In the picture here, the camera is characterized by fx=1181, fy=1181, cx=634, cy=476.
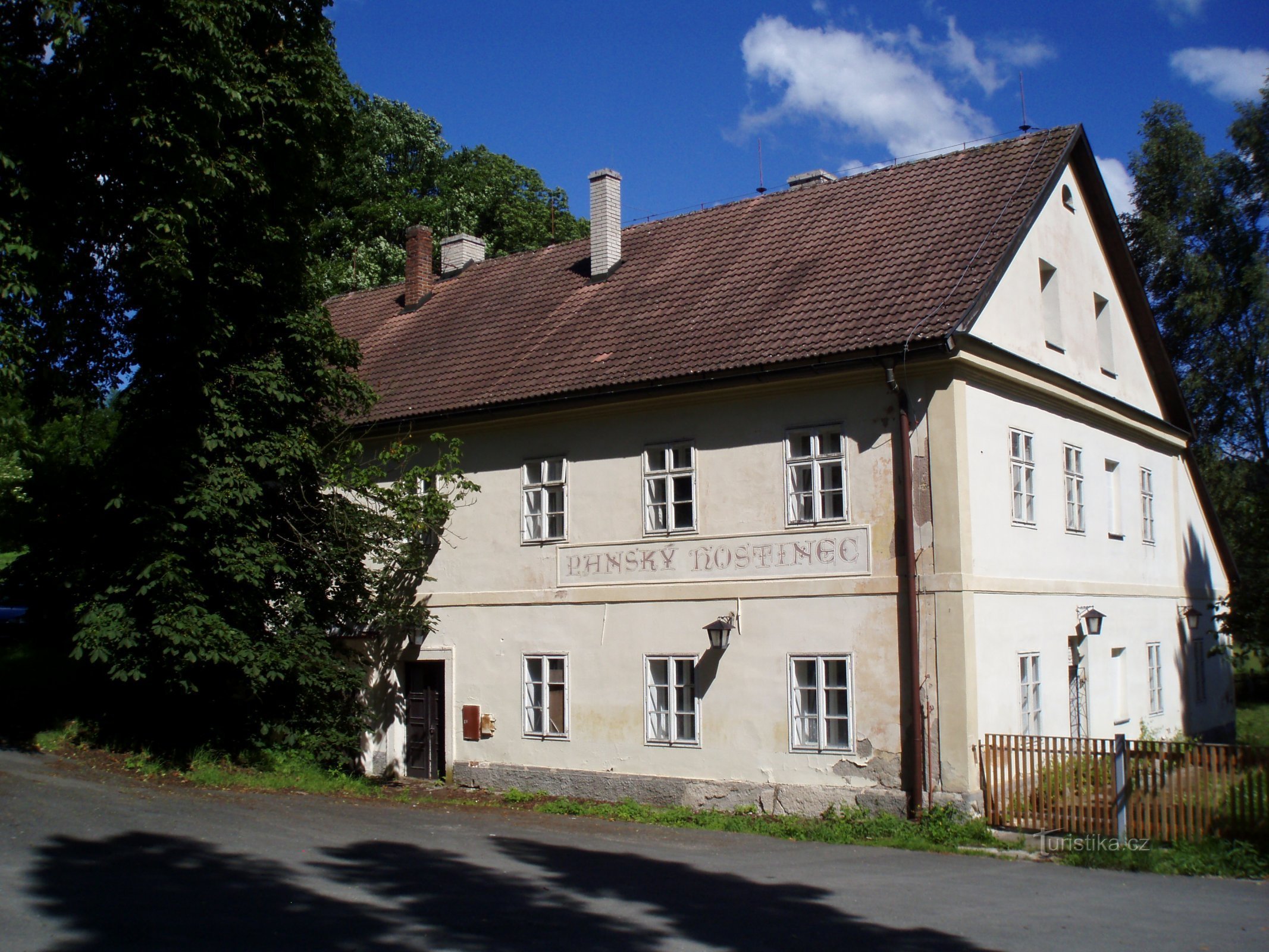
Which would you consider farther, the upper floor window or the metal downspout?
the upper floor window

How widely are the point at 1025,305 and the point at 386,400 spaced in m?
10.5

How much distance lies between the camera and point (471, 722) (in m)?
18.2

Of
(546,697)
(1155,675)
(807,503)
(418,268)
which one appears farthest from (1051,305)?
(418,268)

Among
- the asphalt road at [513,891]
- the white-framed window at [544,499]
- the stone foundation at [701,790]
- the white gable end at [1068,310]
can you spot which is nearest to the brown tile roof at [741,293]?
the white gable end at [1068,310]

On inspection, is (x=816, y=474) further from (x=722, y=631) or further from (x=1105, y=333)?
(x=1105, y=333)

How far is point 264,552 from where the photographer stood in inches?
657

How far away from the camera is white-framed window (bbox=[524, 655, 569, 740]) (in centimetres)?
1739

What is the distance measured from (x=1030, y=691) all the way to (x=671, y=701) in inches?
187

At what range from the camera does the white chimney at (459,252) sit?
26.0m

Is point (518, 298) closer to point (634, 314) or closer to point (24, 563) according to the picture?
point (634, 314)

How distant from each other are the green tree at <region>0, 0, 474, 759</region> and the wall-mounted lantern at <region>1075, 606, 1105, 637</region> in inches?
362

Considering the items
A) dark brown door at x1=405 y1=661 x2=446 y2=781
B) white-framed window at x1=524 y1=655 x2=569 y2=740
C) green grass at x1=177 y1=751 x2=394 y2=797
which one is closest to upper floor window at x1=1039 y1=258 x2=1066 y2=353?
white-framed window at x1=524 y1=655 x2=569 y2=740

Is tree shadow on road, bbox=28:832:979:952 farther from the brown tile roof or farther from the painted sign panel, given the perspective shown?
the brown tile roof

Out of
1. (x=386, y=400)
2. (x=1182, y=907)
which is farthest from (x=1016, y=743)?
(x=386, y=400)
